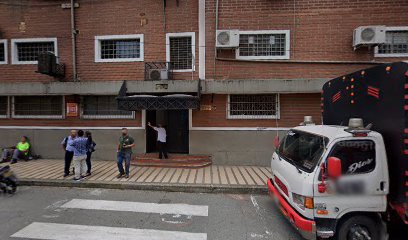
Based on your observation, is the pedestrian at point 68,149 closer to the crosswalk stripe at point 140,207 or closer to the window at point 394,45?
the crosswalk stripe at point 140,207

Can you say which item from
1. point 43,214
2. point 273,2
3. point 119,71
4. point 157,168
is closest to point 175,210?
point 43,214

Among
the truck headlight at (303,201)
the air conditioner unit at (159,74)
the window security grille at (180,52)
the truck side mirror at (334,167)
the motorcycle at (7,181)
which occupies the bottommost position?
the motorcycle at (7,181)

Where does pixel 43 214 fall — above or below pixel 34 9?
below

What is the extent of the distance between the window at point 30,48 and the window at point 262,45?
8.48m

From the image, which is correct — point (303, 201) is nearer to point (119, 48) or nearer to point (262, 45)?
point (262, 45)

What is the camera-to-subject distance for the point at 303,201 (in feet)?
12.5

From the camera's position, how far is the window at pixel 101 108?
10.4 meters

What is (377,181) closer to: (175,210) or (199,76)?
(175,210)

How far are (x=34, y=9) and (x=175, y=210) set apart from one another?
37.4 ft

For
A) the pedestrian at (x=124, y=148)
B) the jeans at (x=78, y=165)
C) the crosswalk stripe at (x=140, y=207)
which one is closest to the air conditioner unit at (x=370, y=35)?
the crosswalk stripe at (x=140, y=207)

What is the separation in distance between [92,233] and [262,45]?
8.87 metres

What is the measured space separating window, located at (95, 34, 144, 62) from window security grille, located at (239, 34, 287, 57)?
442 cm

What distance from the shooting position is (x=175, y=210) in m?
5.55

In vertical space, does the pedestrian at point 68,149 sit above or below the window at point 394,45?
below
